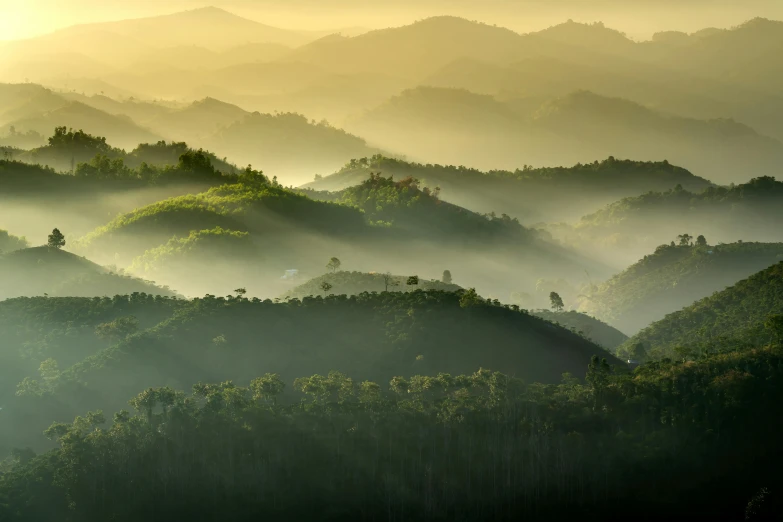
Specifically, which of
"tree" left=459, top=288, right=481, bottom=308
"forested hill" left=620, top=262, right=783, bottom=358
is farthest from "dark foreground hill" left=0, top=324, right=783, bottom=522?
"forested hill" left=620, top=262, right=783, bottom=358

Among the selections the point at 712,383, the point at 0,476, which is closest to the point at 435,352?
the point at 712,383

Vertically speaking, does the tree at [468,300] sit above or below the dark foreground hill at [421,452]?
above

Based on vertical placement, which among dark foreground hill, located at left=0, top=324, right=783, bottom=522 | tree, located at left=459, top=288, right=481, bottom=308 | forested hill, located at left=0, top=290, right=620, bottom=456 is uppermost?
tree, located at left=459, top=288, right=481, bottom=308

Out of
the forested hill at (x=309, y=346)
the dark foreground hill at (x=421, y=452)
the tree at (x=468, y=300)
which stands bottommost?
the dark foreground hill at (x=421, y=452)

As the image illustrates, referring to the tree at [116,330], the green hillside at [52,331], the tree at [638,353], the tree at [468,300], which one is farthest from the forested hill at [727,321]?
the green hillside at [52,331]

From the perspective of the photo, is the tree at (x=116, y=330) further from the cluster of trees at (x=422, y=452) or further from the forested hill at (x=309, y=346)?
the cluster of trees at (x=422, y=452)

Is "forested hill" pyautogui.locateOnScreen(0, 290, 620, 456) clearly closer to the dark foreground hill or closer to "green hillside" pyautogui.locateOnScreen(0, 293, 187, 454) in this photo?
"green hillside" pyautogui.locateOnScreen(0, 293, 187, 454)

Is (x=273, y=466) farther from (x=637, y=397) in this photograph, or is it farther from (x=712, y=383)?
(x=712, y=383)
